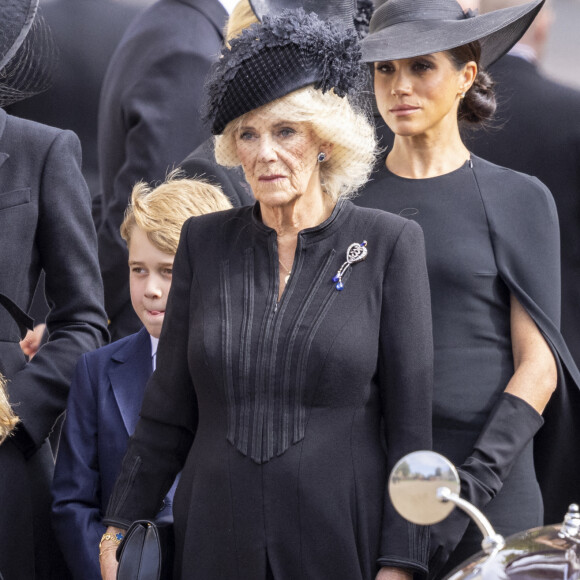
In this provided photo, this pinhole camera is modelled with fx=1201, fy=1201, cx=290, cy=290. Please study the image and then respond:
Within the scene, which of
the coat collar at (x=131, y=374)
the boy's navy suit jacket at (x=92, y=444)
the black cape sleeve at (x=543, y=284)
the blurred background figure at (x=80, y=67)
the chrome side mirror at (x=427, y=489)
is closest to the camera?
the chrome side mirror at (x=427, y=489)

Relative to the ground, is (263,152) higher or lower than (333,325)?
higher

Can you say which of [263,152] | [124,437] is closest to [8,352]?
[124,437]

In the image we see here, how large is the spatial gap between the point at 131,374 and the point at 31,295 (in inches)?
13.5

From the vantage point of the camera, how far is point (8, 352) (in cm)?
308

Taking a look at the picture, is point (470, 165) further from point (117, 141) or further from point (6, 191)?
point (117, 141)

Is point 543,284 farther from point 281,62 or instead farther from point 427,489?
point 427,489

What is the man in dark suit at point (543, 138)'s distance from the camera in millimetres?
3801

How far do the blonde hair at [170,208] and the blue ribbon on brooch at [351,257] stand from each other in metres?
0.81

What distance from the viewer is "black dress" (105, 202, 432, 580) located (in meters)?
2.50

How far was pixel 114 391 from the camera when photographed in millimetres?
3201

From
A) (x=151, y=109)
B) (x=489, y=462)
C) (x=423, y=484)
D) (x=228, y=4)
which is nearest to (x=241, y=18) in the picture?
(x=151, y=109)

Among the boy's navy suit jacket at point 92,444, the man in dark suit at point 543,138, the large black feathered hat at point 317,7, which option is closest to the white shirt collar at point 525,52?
the man in dark suit at point 543,138

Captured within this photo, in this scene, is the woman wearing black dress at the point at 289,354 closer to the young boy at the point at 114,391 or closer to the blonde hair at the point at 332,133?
the blonde hair at the point at 332,133

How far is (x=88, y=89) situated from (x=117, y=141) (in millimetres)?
644
